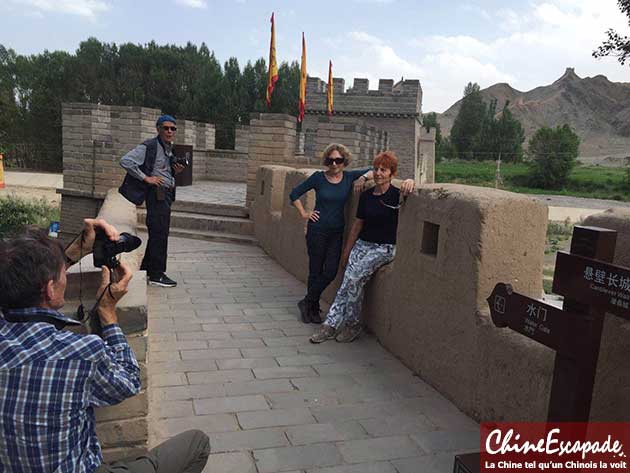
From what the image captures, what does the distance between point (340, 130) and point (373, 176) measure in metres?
6.34

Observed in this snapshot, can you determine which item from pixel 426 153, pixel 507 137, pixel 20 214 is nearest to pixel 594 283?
pixel 20 214

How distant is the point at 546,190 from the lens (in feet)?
162

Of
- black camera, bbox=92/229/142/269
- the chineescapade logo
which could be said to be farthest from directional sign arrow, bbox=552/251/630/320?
black camera, bbox=92/229/142/269

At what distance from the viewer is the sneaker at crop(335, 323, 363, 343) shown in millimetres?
4762

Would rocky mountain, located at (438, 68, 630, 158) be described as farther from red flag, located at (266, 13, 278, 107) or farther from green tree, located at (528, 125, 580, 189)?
red flag, located at (266, 13, 278, 107)

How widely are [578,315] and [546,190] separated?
51.6 metres

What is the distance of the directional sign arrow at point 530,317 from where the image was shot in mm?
2158

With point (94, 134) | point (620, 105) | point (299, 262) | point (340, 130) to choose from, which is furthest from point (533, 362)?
point (620, 105)

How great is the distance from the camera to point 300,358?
4.37 m

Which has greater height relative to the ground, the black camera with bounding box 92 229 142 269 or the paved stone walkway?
the black camera with bounding box 92 229 142 269

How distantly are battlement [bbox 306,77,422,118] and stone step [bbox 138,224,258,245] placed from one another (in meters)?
21.2

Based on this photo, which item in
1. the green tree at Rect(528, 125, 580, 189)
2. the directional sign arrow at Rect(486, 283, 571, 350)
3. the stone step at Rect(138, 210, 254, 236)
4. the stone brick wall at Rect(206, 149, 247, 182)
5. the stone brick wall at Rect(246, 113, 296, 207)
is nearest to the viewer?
the directional sign arrow at Rect(486, 283, 571, 350)

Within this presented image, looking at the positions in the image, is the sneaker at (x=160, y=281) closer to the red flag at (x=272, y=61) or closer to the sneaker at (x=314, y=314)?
the sneaker at (x=314, y=314)

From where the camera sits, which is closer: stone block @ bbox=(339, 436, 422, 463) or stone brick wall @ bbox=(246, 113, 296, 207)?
stone block @ bbox=(339, 436, 422, 463)
